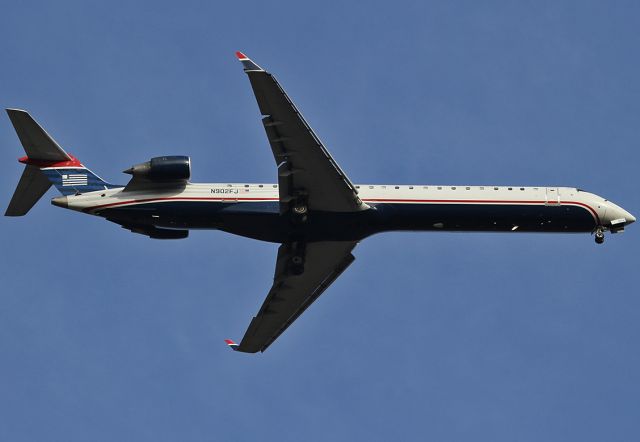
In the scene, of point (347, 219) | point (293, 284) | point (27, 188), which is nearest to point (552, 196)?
point (347, 219)

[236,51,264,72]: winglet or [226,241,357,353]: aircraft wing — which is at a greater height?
[236,51,264,72]: winglet

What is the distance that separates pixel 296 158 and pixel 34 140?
12.7m

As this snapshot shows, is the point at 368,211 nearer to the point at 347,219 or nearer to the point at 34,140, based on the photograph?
the point at 347,219

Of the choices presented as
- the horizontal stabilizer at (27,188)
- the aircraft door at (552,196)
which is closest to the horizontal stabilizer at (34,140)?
the horizontal stabilizer at (27,188)

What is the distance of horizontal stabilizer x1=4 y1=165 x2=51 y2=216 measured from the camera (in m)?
66.2

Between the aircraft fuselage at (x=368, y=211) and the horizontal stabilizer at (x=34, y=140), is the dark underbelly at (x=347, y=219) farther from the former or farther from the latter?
the horizontal stabilizer at (x=34, y=140)

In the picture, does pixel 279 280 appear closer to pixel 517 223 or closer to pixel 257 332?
pixel 257 332

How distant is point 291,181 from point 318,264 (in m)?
6.92

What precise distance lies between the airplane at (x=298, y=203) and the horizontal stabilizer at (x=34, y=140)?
0.05 meters

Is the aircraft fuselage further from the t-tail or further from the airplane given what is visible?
the t-tail

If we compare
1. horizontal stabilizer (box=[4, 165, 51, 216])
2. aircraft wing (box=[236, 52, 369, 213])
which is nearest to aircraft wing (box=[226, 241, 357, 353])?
aircraft wing (box=[236, 52, 369, 213])

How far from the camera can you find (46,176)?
217 feet

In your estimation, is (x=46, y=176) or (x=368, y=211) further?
(x=46, y=176)

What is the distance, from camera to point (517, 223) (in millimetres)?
67688
